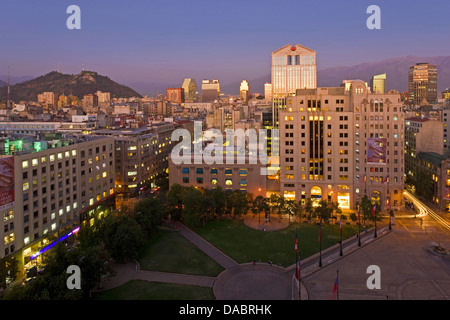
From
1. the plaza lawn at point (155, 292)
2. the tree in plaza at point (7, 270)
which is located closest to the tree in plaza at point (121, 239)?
the plaza lawn at point (155, 292)

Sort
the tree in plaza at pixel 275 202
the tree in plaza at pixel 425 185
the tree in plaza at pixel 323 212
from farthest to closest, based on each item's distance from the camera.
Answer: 1. the tree in plaza at pixel 425 185
2. the tree in plaza at pixel 275 202
3. the tree in plaza at pixel 323 212

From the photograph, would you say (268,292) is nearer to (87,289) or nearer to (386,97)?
(87,289)

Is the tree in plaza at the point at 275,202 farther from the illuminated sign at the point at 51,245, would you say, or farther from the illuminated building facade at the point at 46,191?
the illuminated sign at the point at 51,245

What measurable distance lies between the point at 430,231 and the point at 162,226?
46471mm

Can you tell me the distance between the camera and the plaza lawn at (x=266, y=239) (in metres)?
49.4

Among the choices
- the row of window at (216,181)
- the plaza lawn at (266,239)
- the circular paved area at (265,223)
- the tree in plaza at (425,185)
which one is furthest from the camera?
the tree in plaza at (425,185)

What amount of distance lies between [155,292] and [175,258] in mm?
9701

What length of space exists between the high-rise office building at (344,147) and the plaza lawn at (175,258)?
1216 inches

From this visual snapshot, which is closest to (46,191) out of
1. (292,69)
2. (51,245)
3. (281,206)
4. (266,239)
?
(51,245)

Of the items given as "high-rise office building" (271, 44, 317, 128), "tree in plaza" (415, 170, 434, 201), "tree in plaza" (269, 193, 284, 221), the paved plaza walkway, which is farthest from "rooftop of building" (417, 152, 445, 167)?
"high-rise office building" (271, 44, 317, 128)

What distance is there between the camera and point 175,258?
49031 mm

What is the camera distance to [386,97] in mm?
73625
